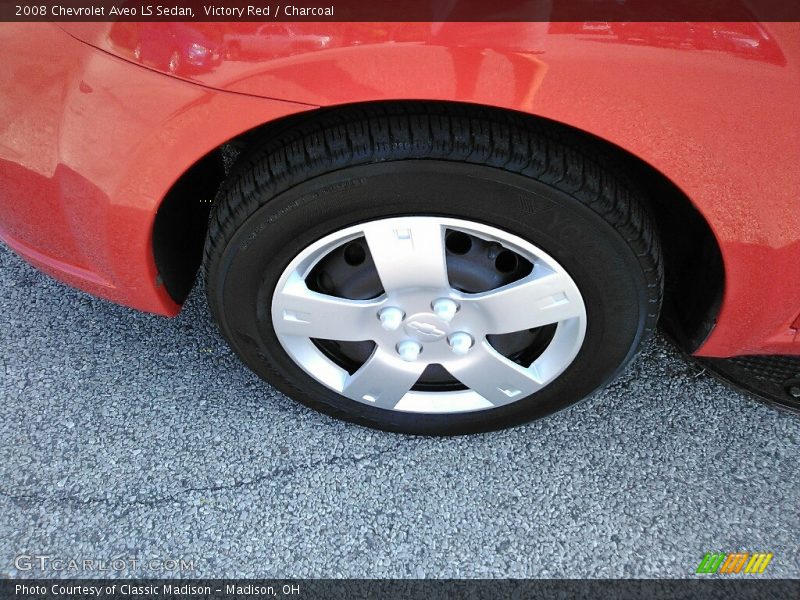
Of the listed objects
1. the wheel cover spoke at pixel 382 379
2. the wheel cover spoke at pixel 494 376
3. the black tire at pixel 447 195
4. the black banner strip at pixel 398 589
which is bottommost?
the black banner strip at pixel 398 589

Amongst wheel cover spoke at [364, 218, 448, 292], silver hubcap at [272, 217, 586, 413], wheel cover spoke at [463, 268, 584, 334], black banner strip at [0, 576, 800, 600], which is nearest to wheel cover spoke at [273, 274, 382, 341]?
silver hubcap at [272, 217, 586, 413]

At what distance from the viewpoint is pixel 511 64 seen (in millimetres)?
1077

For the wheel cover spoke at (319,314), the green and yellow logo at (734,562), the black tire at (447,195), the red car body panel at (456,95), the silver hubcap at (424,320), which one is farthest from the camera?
the green and yellow logo at (734,562)

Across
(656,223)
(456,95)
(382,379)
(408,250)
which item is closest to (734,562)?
(656,223)

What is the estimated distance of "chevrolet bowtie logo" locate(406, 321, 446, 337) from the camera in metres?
1.47

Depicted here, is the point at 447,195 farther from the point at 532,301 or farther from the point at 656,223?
the point at 656,223

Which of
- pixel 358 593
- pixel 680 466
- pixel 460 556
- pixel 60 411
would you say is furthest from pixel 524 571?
pixel 60 411

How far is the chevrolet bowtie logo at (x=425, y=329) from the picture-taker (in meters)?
1.47

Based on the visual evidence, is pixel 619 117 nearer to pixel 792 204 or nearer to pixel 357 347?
pixel 792 204

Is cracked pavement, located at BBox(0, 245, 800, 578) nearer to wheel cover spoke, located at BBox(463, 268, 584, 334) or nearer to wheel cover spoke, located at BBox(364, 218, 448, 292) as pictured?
wheel cover spoke, located at BBox(463, 268, 584, 334)

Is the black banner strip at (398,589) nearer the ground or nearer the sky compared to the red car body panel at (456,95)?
nearer the ground

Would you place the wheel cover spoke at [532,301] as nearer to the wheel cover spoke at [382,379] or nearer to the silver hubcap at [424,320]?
the silver hubcap at [424,320]

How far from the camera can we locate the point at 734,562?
1551 millimetres

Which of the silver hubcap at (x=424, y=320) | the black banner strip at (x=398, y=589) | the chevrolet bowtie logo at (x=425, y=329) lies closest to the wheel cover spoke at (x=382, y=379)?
the silver hubcap at (x=424, y=320)
